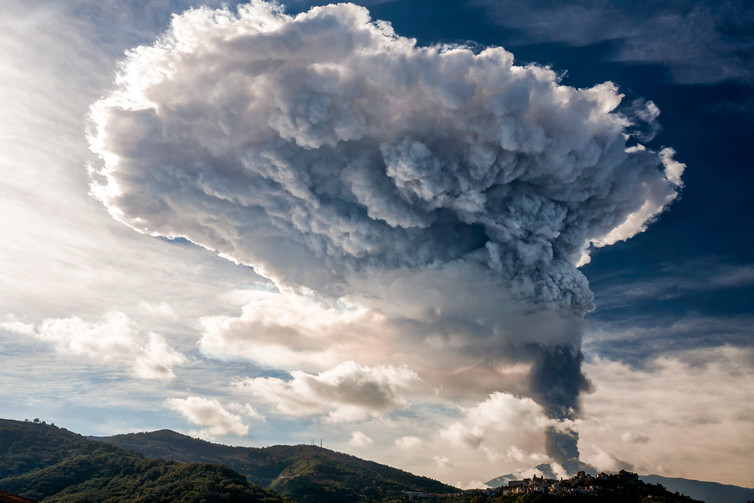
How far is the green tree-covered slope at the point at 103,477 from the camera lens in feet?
261

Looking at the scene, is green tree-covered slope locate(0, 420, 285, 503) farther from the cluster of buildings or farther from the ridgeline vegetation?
the cluster of buildings

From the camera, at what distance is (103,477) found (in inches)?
3686

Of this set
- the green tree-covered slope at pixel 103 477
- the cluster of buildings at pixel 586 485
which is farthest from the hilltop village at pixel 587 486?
the green tree-covered slope at pixel 103 477

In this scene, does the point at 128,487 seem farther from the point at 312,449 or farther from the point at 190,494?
the point at 312,449

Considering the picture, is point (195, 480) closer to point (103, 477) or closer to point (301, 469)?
point (103, 477)

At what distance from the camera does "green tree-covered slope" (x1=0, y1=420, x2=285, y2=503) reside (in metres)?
79.6

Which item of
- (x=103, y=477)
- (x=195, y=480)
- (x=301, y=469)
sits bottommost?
(x=103, y=477)

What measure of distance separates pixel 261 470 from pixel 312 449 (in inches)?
1068

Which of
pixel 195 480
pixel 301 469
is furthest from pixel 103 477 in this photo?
pixel 301 469

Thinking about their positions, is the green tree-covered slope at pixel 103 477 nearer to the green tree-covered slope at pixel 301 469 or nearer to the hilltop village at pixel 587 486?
the green tree-covered slope at pixel 301 469

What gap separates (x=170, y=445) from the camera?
169750mm

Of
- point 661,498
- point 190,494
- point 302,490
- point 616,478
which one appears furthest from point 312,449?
point 661,498

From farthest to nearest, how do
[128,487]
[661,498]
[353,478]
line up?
[353,478] → [128,487] → [661,498]

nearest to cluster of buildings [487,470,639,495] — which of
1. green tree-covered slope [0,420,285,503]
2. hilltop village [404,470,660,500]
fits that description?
hilltop village [404,470,660,500]
